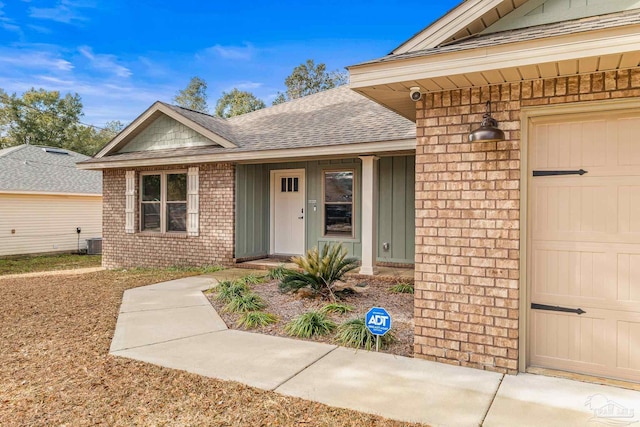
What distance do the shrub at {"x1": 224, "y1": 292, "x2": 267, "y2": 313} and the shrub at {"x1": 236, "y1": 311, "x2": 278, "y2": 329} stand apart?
1.13ft

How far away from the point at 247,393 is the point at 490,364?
2.05 meters

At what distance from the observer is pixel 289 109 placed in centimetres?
1228

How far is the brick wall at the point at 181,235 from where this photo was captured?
9562 millimetres

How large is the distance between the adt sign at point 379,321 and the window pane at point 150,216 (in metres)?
8.28

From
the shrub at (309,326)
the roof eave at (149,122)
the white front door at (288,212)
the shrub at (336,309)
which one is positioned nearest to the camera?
the shrub at (309,326)

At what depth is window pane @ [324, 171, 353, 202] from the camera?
9.38 m

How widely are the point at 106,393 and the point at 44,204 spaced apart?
49.8 ft

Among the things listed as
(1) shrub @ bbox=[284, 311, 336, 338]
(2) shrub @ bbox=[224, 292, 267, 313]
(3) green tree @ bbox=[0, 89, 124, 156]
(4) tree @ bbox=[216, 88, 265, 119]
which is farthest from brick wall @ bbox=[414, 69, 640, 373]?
(3) green tree @ bbox=[0, 89, 124, 156]

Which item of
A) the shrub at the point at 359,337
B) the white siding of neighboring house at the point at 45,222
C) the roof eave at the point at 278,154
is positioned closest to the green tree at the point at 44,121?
the white siding of neighboring house at the point at 45,222

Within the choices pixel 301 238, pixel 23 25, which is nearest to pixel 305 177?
pixel 301 238

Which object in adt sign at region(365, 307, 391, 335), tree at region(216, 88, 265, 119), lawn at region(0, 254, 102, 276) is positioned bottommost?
lawn at region(0, 254, 102, 276)

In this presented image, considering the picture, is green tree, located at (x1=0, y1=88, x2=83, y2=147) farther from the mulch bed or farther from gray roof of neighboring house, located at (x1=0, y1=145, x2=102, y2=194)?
the mulch bed

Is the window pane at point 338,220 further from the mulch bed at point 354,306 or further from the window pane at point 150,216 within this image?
the window pane at point 150,216

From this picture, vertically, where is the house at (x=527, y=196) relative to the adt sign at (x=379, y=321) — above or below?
above
